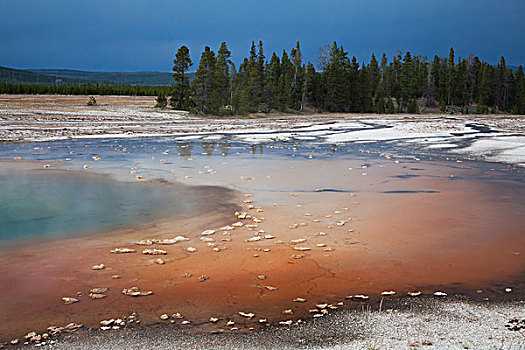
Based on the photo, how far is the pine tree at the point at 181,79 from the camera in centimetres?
5766

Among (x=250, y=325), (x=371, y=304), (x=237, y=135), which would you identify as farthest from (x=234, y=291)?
(x=237, y=135)

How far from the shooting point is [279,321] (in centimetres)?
496

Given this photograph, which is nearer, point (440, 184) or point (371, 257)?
point (371, 257)

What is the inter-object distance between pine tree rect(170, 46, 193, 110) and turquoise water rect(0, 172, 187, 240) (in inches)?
1827

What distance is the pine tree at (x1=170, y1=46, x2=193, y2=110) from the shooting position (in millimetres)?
57656

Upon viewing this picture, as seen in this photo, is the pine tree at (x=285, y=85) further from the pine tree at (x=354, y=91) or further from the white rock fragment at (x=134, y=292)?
the white rock fragment at (x=134, y=292)

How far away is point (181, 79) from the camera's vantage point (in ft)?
192

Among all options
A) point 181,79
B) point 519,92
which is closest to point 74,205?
point 181,79

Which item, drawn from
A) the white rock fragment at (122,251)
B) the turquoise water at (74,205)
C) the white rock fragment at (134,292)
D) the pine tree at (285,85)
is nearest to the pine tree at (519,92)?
the pine tree at (285,85)

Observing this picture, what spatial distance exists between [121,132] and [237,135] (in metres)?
7.73

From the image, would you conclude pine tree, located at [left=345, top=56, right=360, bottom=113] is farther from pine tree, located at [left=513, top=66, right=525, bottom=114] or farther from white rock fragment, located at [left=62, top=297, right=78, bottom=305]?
white rock fragment, located at [left=62, top=297, right=78, bottom=305]

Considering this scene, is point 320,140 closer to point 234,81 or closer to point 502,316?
point 502,316

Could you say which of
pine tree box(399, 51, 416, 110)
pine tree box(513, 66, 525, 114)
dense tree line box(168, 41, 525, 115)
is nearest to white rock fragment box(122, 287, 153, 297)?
dense tree line box(168, 41, 525, 115)

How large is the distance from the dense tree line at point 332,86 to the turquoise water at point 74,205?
40.2 meters
